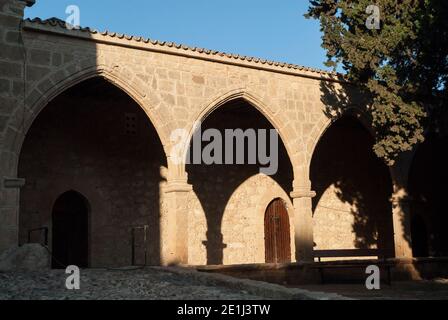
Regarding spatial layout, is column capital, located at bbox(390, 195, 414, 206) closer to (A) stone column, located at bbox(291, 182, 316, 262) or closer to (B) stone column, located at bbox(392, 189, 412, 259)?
(B) stone column, located at bbox(392, 189, 412, 259)

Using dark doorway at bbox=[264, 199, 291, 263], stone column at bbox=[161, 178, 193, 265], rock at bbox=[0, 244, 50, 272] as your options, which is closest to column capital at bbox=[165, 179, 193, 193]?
stone column at bbox=[161, 178, 193, 265]

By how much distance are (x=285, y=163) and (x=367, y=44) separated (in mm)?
5004

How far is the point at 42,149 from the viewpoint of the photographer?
1205 cm

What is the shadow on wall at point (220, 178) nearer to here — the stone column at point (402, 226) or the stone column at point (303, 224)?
the stone column at point (303, 224)

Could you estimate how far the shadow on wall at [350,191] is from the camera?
53.2ft

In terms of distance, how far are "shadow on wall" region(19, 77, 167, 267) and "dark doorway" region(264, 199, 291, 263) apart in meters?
3.07

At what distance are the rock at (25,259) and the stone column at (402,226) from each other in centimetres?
816

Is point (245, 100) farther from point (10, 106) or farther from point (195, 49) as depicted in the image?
point (10, 106)

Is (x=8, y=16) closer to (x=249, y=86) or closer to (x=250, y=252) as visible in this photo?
(x=249, y=86)

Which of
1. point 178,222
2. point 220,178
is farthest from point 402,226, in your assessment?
point 178,222

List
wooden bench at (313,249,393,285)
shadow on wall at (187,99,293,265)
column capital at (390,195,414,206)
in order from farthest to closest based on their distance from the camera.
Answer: shadow on wall at (187,99,293,265), column capital at (390,195,414,206), wooden bench at (313,249,393,285)

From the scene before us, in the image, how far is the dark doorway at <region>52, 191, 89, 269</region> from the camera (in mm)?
12266

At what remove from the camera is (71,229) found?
12.4m

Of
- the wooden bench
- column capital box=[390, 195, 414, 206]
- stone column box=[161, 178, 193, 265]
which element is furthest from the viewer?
column capital box=[390, 195, 414, 206]
